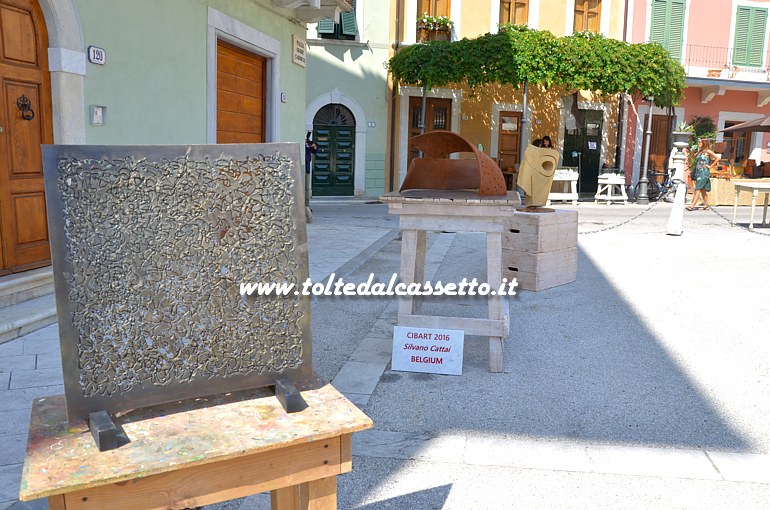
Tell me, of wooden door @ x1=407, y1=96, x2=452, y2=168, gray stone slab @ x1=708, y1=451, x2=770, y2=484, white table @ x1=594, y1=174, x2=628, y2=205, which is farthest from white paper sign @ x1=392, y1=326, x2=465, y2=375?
wooden door @ x1=407, y1=96, x2=452, y2=168

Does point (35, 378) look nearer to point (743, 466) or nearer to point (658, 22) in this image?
point (743, 466)

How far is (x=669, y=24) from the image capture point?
21688 mm

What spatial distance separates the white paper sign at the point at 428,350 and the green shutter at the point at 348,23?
15784 millimetres

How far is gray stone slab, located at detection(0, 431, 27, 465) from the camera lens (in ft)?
9.09

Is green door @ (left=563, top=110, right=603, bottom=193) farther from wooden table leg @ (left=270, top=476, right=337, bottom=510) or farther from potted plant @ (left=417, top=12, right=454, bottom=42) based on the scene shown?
wooden table leg @ (left=270, top=476, right=337, bottom=510)

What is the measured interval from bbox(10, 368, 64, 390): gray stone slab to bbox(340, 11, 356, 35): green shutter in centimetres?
1600

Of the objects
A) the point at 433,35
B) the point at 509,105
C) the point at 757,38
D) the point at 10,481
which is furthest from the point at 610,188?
the point at 10,481

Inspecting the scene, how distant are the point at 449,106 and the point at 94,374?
19.3m

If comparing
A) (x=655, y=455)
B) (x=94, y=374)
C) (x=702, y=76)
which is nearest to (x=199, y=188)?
(x=94, y=374)

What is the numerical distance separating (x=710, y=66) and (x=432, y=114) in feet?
31.3

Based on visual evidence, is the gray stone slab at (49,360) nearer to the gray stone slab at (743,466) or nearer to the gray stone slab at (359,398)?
the gray stone slab at (359,398)

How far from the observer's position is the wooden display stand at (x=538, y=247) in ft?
20.2

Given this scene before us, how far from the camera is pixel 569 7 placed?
20.2m

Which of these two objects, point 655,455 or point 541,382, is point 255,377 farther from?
point 541,382
